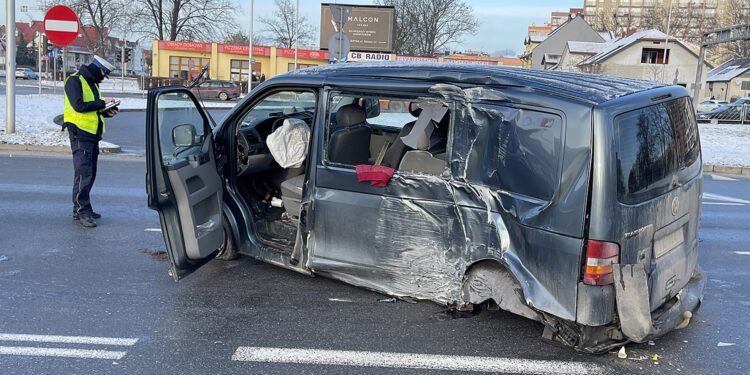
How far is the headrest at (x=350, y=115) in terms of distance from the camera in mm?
4664

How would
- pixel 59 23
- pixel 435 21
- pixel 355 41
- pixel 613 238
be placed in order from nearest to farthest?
pixel 613 238 → pixel 59 23 → pixel 355 41 → pixel 435 21

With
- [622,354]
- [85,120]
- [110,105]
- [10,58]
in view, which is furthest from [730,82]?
[622,354]

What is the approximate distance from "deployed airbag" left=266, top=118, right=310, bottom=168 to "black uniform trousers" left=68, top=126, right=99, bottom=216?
2.58 m

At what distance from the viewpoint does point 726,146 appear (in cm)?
1848

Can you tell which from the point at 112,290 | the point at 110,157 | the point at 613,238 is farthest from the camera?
the point at 110,157

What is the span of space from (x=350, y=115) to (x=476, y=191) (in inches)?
53.8

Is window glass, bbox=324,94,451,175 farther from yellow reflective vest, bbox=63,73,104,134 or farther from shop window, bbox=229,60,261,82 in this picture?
shop window, bbox=229,60,261,82

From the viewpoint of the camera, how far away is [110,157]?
40.7 feet

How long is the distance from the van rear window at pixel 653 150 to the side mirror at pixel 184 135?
3116 millimetres

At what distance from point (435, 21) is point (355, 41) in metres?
27.2

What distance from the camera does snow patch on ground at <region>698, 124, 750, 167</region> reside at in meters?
15.1

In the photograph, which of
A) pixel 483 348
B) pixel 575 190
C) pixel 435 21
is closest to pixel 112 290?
pixel 483 348

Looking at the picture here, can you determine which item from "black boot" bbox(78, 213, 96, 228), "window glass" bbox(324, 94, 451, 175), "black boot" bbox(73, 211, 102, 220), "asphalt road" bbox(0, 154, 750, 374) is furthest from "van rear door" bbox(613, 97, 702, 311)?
"black boot" bbox(73, 211, 102, 220)

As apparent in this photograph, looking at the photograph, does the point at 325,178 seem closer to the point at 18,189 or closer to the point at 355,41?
the point at 18,189
